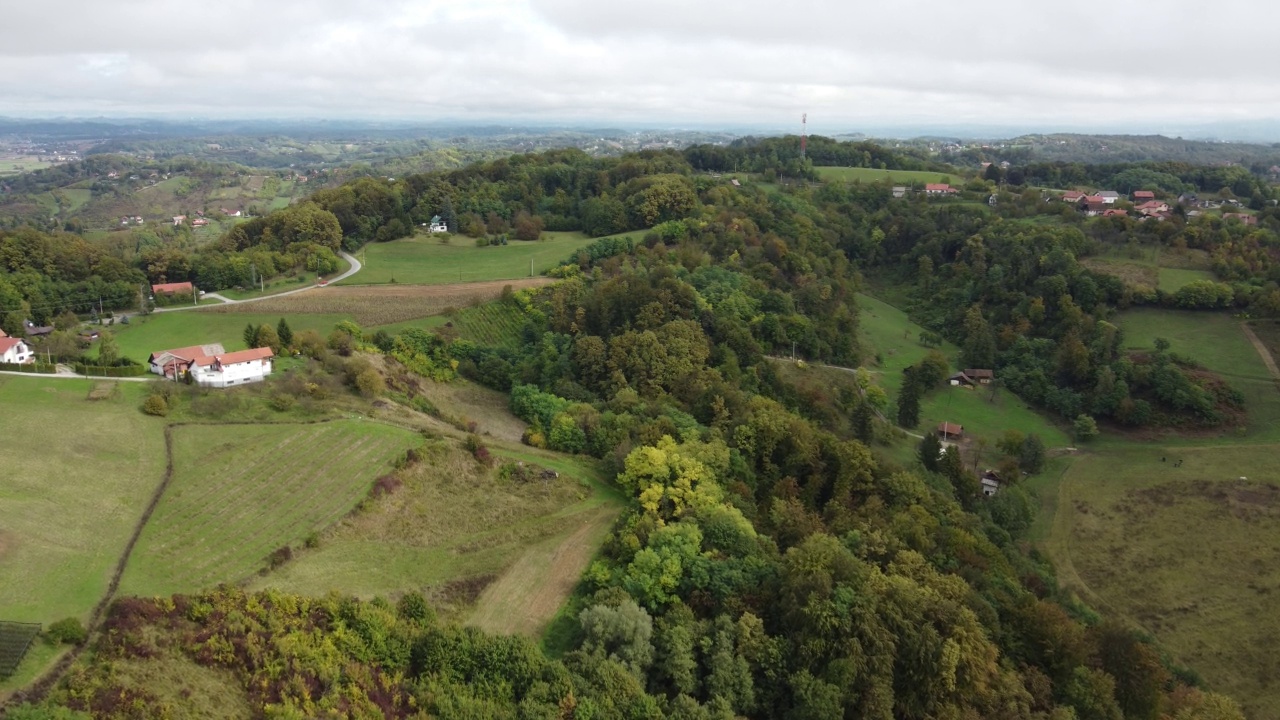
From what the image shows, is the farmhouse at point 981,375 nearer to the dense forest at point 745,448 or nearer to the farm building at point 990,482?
the dense forest at point 745,448

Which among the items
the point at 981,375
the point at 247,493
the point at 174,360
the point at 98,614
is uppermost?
the point at 174,360

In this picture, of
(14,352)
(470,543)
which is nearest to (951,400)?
(470,543)

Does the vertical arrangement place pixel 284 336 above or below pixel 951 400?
above

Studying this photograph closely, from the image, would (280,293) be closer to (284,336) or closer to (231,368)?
(284,336)

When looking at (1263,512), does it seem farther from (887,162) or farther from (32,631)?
(887,162)

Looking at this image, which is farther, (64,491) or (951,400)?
(951,400)

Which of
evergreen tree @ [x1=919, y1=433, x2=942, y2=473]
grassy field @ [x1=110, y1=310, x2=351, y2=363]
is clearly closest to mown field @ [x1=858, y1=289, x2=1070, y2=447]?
evergreen tree @ [x1=919, y1=433, x2=942, y2=473]

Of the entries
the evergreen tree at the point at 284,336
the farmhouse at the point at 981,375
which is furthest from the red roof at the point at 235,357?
the farmhouse at the point at 981,375

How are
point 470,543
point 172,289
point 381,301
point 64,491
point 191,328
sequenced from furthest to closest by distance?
point 381,301 < point 172,289 < point 191,328 < point 470,543 < point 64,491

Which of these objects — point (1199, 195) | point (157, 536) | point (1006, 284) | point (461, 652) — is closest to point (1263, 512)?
point (1006, 284)
